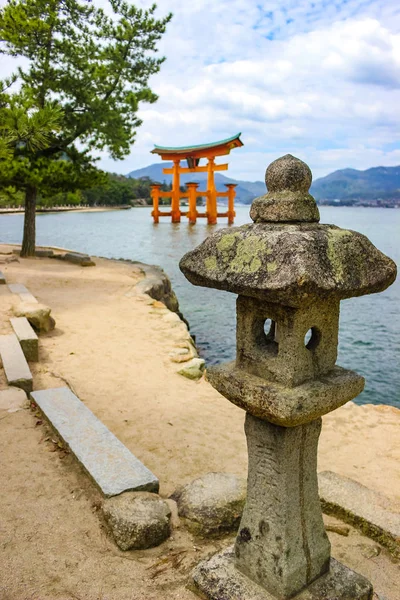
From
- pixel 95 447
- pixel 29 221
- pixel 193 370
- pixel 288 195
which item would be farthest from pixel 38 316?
pixel 29 221

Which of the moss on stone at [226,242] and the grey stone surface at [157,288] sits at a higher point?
the moss on stone at [226,242]

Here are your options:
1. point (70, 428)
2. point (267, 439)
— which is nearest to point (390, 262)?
point (267, 439)

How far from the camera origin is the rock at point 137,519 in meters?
3.24

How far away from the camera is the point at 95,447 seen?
4211 millimetres

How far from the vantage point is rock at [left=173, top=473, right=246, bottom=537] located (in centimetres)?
347

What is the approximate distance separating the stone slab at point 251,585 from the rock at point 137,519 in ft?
1.71

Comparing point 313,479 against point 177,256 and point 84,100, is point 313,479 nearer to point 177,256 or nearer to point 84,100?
point 84,100

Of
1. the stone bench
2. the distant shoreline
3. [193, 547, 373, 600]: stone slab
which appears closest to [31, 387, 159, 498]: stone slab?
[193, 547, 373, 600]: stone slab

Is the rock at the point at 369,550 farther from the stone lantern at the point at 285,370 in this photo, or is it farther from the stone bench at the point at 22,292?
the stone bench at the point at 22,292

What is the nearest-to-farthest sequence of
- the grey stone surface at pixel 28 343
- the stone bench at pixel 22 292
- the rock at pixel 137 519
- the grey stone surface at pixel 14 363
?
the rock at pixel 137 519 < the grey stone surface at pixel 14 363 < the grey stone surface at pixel 28 343 < the stone bench at pixel 22 292

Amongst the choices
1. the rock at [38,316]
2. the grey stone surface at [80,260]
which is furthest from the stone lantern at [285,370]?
the grey stone surface at [80,260]

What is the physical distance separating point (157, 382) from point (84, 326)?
2688mm

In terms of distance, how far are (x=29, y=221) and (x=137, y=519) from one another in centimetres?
1395

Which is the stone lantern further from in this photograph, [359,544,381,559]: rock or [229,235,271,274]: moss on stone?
[359,544,381,559]: rock
